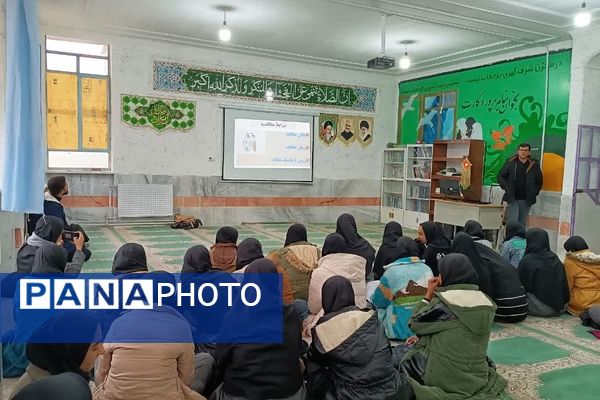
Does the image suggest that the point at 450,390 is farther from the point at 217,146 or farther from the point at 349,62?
the point at 349,62

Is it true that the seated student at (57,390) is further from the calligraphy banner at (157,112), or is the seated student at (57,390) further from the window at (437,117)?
the window at (437,117)

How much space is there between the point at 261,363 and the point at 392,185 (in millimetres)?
7897

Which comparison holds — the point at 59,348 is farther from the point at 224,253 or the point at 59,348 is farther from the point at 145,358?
the point at 224,253

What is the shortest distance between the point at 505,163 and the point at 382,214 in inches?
122

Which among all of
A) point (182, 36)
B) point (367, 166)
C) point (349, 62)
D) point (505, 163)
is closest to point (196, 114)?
point (182, 36)

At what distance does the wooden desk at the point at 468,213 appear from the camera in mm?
6641

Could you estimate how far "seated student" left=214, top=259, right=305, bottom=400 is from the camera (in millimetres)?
1861

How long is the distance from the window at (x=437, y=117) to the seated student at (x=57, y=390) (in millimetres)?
7696

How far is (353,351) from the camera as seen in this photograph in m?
1.93

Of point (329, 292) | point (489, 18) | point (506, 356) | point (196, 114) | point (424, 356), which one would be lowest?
point (506, 356)

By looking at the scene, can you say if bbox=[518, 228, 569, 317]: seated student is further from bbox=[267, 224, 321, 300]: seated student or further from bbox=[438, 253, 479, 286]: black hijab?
bbox=[267, 224, 321, 300]: seated student

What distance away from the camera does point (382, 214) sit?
9.50 meters

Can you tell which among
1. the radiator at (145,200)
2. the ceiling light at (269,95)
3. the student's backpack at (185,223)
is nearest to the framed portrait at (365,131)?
the ceiling light at (269,95)

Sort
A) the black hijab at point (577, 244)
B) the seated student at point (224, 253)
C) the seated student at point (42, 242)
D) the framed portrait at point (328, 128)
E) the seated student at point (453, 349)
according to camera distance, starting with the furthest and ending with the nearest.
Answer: the framed portrait at point (328, 128) → the black hijab at point (577, 244) → the seated student at point (224, 253) → the seated student at point (42, 242) → the seated student at point (453, 349)
